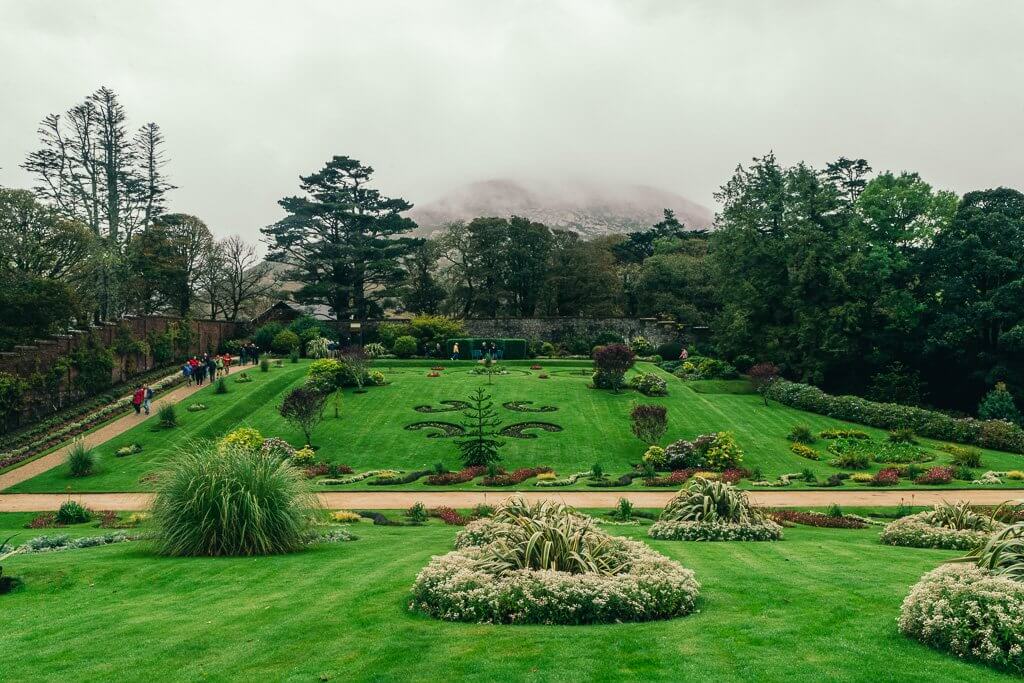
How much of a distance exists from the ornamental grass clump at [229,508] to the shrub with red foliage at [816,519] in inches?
356

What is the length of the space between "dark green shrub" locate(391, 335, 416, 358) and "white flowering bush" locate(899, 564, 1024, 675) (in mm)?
37008

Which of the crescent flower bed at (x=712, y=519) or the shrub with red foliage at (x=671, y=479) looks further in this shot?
the shrub with red foliage at (x=671, y=479)

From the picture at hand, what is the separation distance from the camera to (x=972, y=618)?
532 centimetres

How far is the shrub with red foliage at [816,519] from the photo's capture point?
14.0m

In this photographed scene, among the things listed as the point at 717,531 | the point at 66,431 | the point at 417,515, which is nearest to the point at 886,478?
the point at 717,531

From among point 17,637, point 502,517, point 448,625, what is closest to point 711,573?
point 502,517

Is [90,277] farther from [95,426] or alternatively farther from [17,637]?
[17,637]

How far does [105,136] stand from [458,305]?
2806cm

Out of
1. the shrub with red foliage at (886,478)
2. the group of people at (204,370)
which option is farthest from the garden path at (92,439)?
the shrub with red foliage at (886,478)

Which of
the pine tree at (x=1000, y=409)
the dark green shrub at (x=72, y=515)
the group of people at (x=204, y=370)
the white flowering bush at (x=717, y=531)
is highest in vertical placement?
Result: the group of people at (x=204, y=370)

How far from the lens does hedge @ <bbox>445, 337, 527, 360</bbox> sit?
142ft

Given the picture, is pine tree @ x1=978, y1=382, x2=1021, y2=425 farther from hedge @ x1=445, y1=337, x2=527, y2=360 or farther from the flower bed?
the flower bed

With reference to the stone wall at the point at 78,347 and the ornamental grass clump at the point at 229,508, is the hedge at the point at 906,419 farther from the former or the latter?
the stone wall at the point at 78,347

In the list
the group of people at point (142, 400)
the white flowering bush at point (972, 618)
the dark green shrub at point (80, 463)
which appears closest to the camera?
the white flowering bush at point (972, 618)
